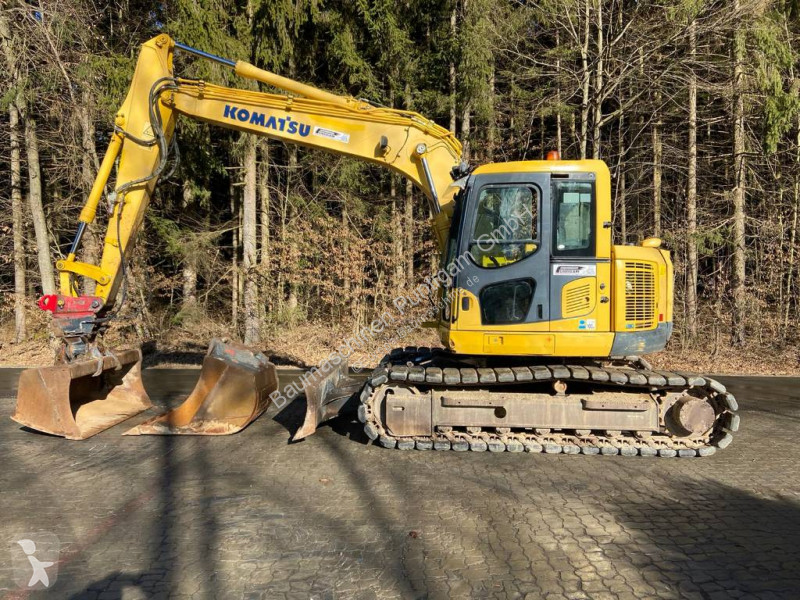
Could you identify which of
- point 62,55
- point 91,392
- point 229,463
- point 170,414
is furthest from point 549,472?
point 62,55

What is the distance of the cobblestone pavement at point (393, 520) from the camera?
2912 millimetres

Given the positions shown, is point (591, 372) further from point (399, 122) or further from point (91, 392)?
point (91, 392)

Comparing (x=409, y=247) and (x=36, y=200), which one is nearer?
(x=36, y=200)

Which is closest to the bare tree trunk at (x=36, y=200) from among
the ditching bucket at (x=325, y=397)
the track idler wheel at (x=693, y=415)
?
the ditching bucket at (x=325, y=397)

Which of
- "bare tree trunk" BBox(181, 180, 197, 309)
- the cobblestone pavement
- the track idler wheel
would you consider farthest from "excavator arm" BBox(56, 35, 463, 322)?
"bare tree trunk" BBox(181, 180, 197, 309)

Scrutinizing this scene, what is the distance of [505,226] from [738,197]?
11.1 m

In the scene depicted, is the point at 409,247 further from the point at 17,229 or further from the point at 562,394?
the point at 17,229

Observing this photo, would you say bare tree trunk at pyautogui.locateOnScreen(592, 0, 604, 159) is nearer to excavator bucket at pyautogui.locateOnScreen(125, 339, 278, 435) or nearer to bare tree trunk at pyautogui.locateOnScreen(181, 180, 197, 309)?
excavator bucket at pyautogui.locateOnScreen(125, 339, 278, 435)

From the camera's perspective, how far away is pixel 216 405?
5.73 meters

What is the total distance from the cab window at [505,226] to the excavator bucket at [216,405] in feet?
9.89

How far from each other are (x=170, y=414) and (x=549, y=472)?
421cm

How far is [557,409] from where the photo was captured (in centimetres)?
511

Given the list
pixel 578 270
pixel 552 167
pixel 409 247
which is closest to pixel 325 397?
pixel 578 270

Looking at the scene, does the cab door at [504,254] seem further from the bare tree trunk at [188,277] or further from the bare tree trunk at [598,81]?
the bare tree trunk at [188,277]
